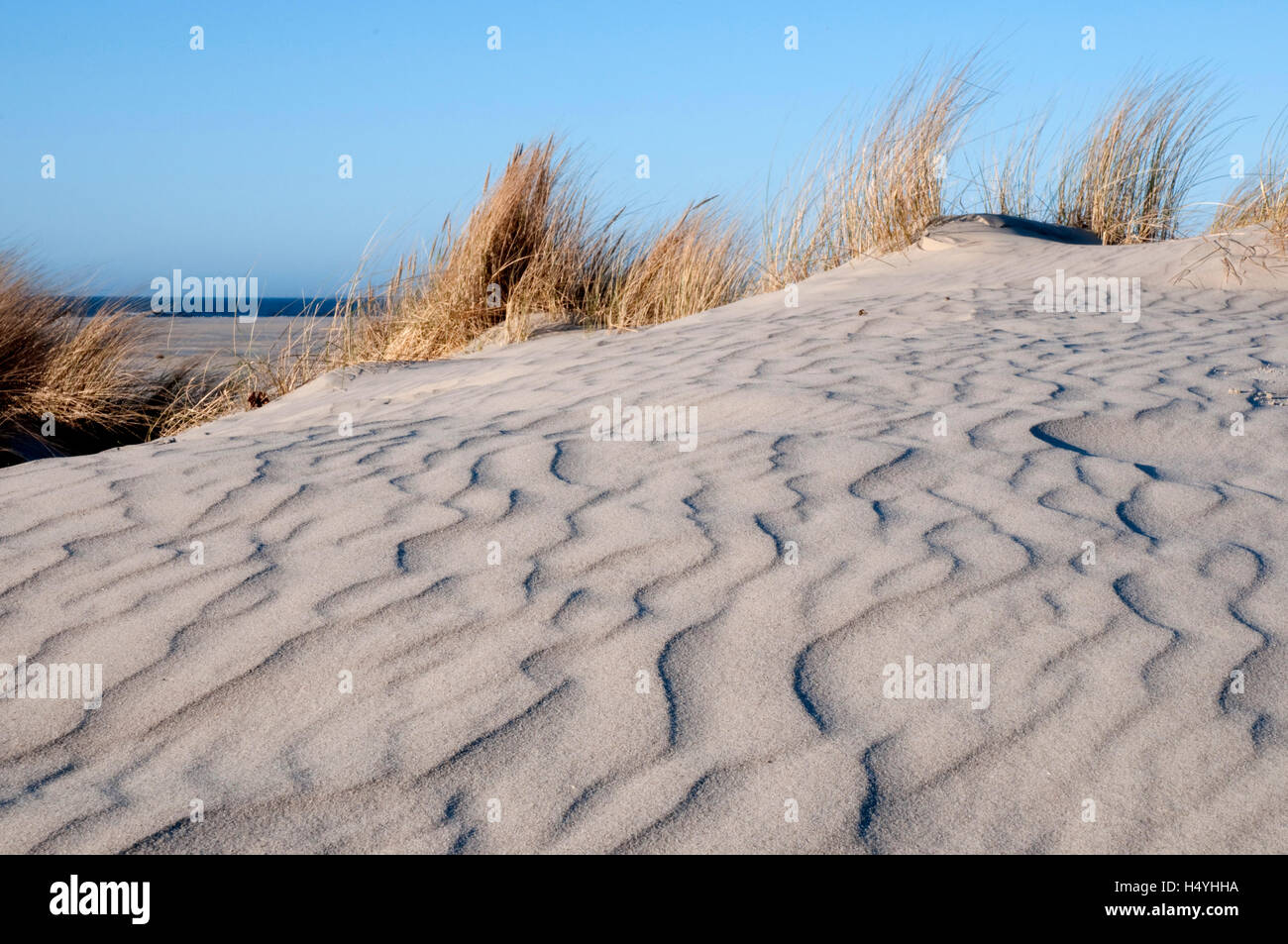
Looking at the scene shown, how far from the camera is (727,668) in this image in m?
1.81

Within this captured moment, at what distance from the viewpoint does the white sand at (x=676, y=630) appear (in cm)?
149

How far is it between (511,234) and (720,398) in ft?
12.6

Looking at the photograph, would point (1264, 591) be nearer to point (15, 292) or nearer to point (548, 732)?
point (548, 732)

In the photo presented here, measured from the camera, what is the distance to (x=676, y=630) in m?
1.92

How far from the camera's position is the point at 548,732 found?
166 cm

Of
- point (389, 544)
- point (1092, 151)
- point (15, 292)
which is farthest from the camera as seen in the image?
point (1092, 151)

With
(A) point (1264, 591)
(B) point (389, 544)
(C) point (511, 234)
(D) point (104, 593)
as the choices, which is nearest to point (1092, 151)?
(C) point (511, 234)

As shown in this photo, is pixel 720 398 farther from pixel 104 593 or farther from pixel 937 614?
pixel 104 593

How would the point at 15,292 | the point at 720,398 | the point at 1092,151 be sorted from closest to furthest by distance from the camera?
1. the point at 720,398
2. the point at 15,292
3. the point at 1092,151

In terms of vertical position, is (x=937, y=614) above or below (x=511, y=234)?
below

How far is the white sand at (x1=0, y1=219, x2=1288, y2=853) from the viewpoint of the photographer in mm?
1489
